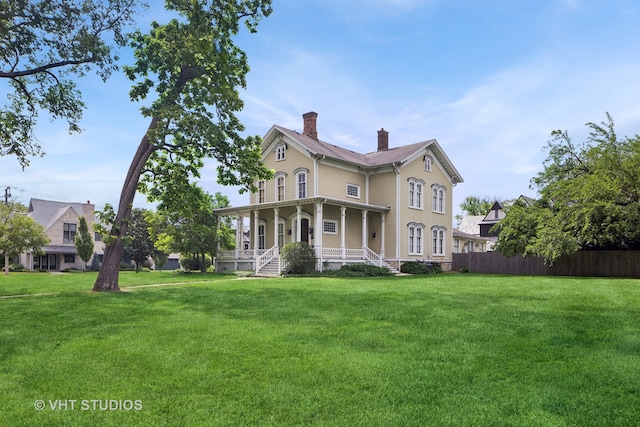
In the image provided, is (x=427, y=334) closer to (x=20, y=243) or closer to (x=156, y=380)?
(x=156, y=380)

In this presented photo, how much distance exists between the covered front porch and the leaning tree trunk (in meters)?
8.92

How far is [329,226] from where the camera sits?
27.3 m

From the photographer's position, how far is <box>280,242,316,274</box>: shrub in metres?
23.1

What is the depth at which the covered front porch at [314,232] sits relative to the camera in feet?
81.6

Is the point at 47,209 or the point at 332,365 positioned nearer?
the point at 332,365

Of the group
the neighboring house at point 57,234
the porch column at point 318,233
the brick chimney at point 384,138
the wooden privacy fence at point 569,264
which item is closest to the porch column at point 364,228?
the porch column at point 318,233

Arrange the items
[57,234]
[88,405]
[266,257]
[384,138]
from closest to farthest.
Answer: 1. [88,405]
2. [266,257]
3. [384,138]
4. [57,234]

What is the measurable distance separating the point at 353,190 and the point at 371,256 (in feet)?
14.4

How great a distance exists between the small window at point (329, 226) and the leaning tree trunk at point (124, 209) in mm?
12175

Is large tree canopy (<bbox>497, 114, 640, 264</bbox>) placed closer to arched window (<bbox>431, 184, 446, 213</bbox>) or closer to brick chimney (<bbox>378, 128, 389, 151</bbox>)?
arched window (<bbox>431, 184, 446, 213</bbox>)

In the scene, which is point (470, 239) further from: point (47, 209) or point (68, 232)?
point (47, 209)

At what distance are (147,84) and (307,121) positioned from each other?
1508 cm

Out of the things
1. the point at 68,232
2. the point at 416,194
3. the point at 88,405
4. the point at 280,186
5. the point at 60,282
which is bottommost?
the point at 60,282

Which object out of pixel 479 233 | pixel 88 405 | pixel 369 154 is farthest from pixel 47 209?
pixel 88 405
